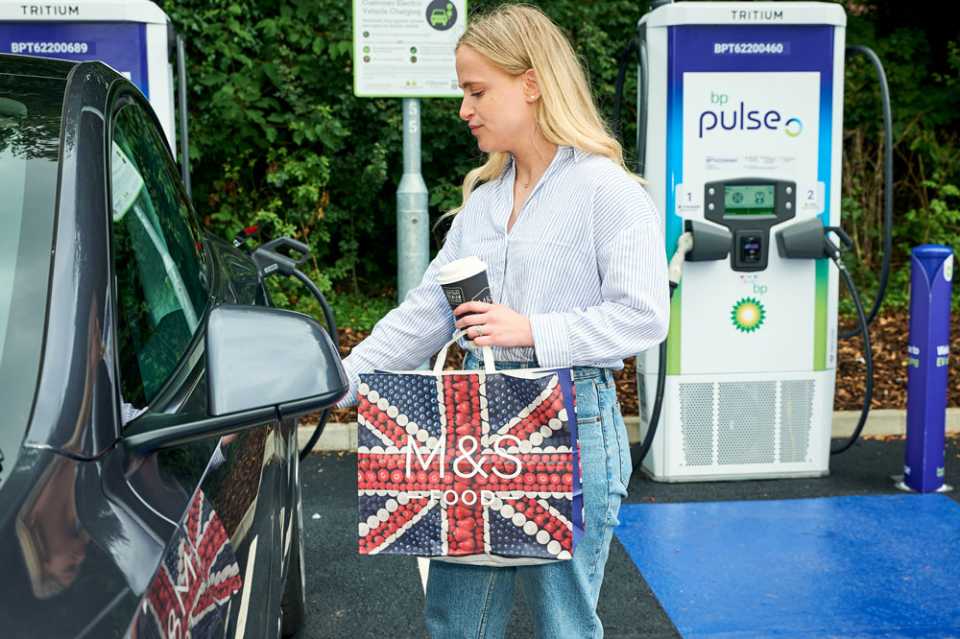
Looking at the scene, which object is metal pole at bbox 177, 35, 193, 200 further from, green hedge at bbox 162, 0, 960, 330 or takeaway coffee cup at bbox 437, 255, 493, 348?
takeaway coffee cup at bbox 437, 255, 493, 348

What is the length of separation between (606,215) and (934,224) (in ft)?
29.2

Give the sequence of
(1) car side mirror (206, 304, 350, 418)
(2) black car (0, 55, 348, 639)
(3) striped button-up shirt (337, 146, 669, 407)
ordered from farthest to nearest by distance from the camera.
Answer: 1. (3) striped button-up shirt (337, 146, 669, 407)
2. (1) car side mirror (206, 304, 350, 418)
3. (2) black car (0, 55, 348, 639)

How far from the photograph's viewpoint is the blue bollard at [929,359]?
16.7ft

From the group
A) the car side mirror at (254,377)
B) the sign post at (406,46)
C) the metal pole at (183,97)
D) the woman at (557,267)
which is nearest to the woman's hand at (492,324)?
the woman at (557,267)

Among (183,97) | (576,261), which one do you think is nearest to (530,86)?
(576,261)

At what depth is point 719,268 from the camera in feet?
17.4

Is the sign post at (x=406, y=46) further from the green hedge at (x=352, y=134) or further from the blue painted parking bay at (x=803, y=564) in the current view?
the green hedge at (x=352, y=134)

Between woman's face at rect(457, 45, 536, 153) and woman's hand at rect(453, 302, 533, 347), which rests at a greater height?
woman's face at rect(457, 45, 536, 153)

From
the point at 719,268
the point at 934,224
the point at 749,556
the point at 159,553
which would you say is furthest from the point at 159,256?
the point at 934,224

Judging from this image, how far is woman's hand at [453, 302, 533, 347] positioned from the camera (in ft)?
7.13

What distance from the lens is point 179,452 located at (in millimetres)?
1708

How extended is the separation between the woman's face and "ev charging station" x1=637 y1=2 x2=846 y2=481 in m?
2.92

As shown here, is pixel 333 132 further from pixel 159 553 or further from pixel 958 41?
pixel 159 553

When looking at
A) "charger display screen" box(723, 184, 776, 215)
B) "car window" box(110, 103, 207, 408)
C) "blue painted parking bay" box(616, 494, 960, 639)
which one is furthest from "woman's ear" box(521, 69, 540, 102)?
"charger display screen" box(723, 184, 776, 215)
